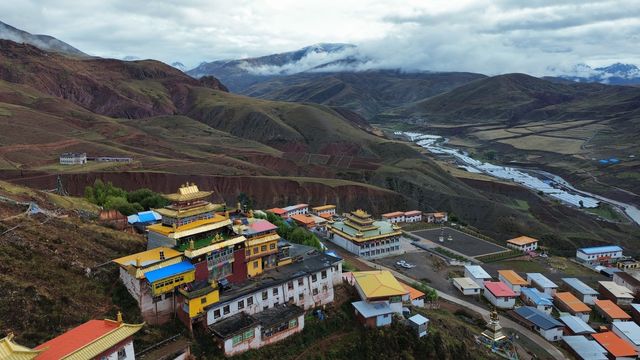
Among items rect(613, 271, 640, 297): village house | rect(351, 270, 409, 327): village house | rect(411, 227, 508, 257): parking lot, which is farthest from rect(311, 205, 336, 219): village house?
rect(613, 271, 640, 297): village house

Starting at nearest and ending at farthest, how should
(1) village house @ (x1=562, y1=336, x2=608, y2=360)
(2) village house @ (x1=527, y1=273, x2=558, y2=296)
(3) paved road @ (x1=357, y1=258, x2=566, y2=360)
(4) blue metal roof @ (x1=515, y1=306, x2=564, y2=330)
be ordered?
(1) village house @ (x1=562, y1=336, x2=608, y2=360), (3) paved road @ (x1=357, y1=258, x2=566, y2=360), (4) blue metal roof @ (x1=515, y1=306, x2=564, y2=330), (2) village house @ (x1=527, y1=273, x2=558, y2=296)

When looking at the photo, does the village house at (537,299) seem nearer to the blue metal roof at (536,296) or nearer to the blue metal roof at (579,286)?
the blue metal roof at (536,296)

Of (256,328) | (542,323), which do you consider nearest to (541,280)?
(542,323)

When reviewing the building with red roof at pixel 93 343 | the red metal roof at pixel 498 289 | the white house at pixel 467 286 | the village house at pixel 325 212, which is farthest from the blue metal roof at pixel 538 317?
the building with red roof at pixel 93 343

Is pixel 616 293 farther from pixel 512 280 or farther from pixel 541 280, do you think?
pixel 512 280

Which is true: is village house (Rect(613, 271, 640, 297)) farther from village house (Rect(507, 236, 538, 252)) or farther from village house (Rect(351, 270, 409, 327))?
village house (Rect(351, 270, 409, 327))

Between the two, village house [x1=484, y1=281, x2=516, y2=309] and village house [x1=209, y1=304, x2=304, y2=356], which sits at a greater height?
village house [x1=209, y1=304, x2=304, y2=356]
